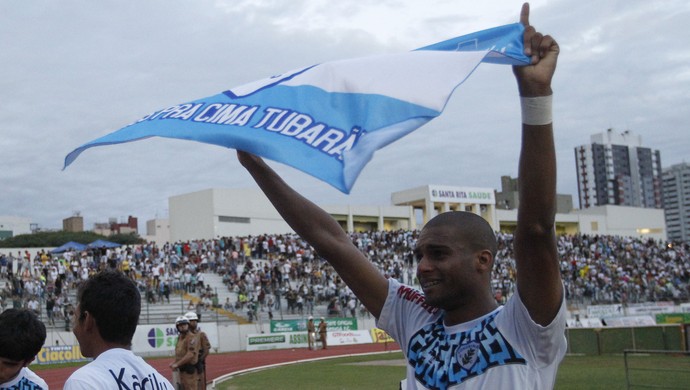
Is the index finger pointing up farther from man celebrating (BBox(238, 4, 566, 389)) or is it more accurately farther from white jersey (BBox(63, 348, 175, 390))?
white jersey (BBox(63, 348, 175, 390))

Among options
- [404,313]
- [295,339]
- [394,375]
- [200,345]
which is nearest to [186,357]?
[200,345]

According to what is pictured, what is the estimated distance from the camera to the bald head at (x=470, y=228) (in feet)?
9.46

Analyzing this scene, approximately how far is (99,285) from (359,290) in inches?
43.7

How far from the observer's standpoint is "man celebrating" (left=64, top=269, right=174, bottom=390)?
324 cm

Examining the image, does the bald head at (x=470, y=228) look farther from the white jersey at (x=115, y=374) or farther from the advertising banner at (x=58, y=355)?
the advertising banner at (x=58, y=355)

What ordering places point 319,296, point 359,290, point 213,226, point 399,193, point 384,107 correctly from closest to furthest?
point 384,107 < point 359,290 < point 319,296 < point 213,226 < point 399,193

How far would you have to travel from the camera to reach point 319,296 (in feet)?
125

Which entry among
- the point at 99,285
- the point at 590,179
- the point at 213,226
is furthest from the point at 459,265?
the point at 590,179

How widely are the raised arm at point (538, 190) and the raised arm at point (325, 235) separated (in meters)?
0.75

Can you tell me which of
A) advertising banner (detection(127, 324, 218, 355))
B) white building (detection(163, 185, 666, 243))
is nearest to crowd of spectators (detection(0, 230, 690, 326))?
advertising banner (detection(127, 324, 218, 355))

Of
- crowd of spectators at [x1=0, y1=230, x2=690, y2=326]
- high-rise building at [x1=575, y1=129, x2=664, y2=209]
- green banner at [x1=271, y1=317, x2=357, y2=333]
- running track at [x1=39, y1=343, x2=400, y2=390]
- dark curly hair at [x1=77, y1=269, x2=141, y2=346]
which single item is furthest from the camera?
high-rise building at [x1=575, y1=129, x2=664, y2=209]

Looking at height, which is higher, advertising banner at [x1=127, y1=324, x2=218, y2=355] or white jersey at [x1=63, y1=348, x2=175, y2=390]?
white jersey at [x1=63, y1=348, x2=175, y2=390]

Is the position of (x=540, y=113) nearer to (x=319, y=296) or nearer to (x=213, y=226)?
(x=319, y=296)

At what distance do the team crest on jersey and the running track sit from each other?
56.2ft
